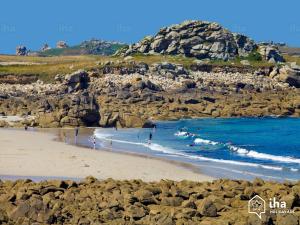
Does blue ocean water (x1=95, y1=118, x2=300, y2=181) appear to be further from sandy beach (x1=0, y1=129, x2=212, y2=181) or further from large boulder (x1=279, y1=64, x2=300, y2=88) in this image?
large boulder (x1=279, y1=64, x2=300, y2=88)

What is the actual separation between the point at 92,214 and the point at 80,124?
167 feet

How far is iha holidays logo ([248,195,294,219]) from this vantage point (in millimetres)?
17606

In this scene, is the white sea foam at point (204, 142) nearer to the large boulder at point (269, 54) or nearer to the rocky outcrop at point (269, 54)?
the rocky outcrop at point (269, 54)

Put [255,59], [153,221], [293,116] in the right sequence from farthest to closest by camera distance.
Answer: [255,59]
[293,116]
[153,221]

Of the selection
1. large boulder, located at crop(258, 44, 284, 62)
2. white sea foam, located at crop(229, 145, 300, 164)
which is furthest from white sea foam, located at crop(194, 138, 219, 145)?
large boulder, located at crop(258, 44, 284, 62)

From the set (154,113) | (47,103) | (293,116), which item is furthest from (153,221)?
(293,116)

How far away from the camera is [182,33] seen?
140875mm

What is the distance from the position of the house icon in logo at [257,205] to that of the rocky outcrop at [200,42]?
11595cm

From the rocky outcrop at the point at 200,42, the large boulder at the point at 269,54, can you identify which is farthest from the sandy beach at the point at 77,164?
the large boulder at the point at 269,54

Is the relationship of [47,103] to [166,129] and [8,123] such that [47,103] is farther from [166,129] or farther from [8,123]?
[166,129]

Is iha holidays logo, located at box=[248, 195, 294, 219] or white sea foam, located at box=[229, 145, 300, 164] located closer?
iha holidays logo, located at box=[248, 195, 294, 219]

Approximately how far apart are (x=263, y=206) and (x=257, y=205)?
1.10 feet

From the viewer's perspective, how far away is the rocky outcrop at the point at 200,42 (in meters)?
137

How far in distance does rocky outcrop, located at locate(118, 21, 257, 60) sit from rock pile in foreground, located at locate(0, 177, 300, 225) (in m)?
114
